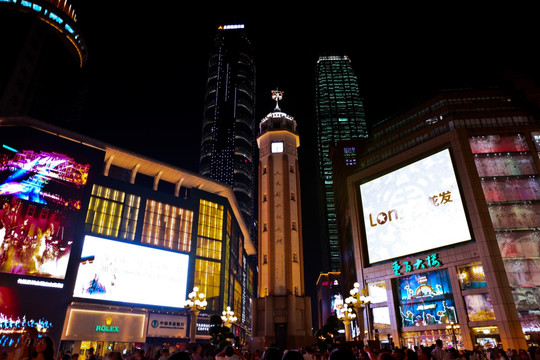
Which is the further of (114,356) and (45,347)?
(114,356)

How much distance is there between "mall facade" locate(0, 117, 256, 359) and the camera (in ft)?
124

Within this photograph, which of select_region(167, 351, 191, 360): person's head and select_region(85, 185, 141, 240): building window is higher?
select_region(85, 185, 141, 240): building window

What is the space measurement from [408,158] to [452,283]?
14593mm

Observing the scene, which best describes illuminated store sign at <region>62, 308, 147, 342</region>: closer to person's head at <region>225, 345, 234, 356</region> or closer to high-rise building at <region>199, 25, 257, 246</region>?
person's head at <region>225, 345, 234, 356</region>

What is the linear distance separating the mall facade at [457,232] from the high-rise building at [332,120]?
115 meters

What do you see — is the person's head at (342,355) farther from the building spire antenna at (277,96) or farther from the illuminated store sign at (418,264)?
the building spire antenna at (277,96)

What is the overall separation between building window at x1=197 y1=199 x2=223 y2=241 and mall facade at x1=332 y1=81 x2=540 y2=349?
24.9m

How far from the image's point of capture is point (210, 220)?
58.7 metres

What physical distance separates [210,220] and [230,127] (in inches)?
3978

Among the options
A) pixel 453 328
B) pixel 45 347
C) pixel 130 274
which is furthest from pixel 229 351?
pixel 130 274

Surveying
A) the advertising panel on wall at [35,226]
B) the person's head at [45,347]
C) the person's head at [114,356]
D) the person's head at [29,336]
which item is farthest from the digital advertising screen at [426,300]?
the advertising panel on wall at [35,226]

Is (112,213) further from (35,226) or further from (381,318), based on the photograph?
(381,318)

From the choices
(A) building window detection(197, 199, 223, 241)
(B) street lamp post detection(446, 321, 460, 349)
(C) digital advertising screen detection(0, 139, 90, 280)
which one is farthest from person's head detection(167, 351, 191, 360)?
(A) building window detection(197, 199, 223, 241)

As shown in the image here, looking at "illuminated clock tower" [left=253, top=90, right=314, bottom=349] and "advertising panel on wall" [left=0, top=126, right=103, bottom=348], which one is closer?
"advertising panel on wall" [left=0, top=126, right=103, bottom=348]
